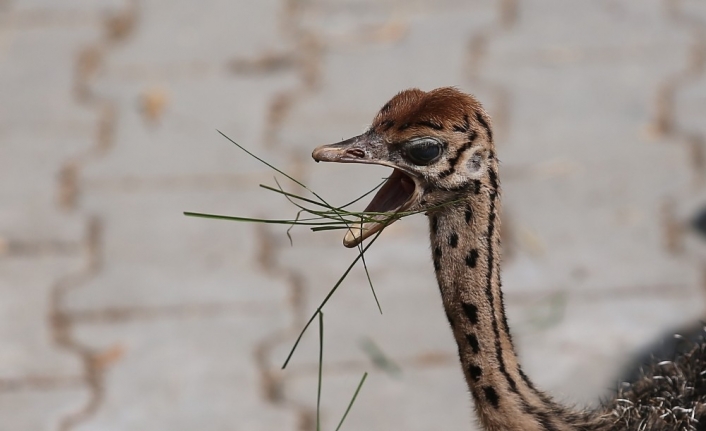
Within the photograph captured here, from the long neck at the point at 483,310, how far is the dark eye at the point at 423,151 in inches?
4.6

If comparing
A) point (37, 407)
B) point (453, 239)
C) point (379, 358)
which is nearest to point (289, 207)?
point (379, 358)

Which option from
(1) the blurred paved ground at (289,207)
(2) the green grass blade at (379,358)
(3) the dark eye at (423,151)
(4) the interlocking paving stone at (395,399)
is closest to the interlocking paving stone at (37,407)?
(1) the blurred paved ground at (289,207)

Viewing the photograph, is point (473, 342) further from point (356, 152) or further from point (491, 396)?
point (356, 152)

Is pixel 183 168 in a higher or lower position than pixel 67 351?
higher

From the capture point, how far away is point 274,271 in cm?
449

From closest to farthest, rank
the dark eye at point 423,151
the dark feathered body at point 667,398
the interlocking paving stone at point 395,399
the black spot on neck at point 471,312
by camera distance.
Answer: the dark eye at point 423,151
the black spot on neck at point 471,312
the dark feathered body at point 667,398
the interlocking paving stone at point 395,399

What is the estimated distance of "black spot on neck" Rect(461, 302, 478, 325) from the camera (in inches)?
103

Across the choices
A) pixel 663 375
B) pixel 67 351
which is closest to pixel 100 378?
pixel 67 351

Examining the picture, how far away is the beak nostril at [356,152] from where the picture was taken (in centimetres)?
256

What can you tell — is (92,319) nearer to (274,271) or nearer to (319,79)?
(274,271)

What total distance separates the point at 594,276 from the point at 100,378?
1.76 metres

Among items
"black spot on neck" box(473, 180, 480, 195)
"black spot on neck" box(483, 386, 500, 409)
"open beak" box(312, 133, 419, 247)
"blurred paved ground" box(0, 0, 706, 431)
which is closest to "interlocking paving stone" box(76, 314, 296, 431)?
"blurred paved ground" box(0, 0, 706, 431)

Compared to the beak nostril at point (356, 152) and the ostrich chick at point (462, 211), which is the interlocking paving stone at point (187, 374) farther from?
the beak nostril at point (356, 152)

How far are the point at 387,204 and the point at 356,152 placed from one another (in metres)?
0.15
